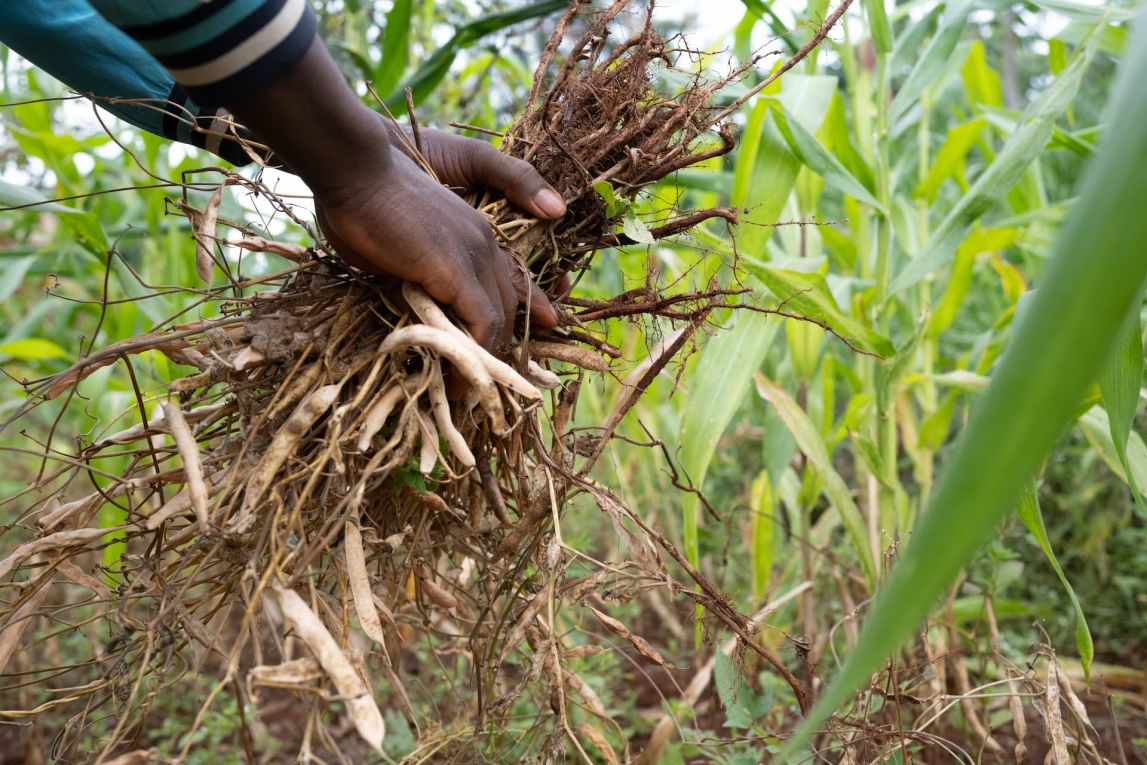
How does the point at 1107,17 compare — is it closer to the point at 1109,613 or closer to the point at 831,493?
the point at 831,493

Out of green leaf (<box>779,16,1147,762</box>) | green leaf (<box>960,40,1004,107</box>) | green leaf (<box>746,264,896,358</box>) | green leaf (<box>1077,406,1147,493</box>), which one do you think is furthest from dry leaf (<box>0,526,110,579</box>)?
green leaf (<box>960,40,1004,107</box>)

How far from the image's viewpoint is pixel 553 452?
0.90 meters

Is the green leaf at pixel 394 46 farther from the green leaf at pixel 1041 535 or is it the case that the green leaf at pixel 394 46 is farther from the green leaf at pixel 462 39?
the green leaf at pixel 1041 535

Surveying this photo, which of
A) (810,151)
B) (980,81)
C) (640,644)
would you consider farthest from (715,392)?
(980,81)

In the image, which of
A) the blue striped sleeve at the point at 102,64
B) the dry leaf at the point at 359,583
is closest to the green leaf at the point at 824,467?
the dry leaf at the point at 359,583

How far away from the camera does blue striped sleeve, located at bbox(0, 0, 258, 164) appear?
876 mm

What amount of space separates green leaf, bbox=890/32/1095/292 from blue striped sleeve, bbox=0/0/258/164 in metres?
1.03

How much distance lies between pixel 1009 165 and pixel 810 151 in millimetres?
323

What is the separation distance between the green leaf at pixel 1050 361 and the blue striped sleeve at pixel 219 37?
21.6 inches

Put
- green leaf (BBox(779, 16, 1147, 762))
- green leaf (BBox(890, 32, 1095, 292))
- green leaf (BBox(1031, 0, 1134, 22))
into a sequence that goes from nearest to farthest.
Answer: green leaf (BBox(779, 16, 1147, 762))
green leaf (BBox(890, 32, 1095, 292))
green leaf (BBox(1031, 0, 1134, 22))

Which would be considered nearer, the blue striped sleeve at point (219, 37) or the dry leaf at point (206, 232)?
the blue striped sleeve at point (219, 37)

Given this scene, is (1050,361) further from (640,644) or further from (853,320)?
(853,320)

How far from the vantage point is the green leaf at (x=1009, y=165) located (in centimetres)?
116

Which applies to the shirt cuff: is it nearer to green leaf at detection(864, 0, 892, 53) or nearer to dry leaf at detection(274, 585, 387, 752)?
dry leaf at detection(274, 585, 387, 752)
